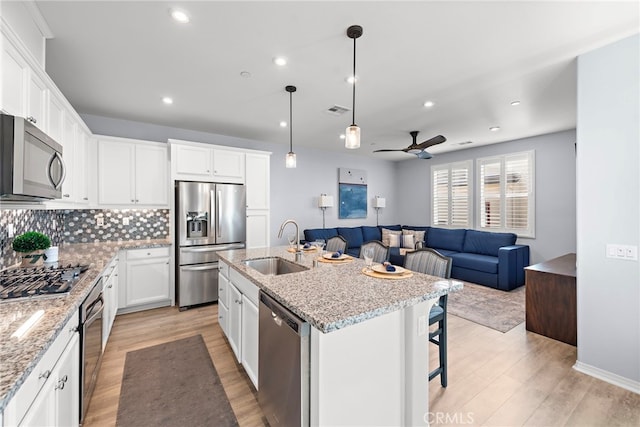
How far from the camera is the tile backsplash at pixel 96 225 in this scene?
121 inches

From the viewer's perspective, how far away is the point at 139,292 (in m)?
3.69

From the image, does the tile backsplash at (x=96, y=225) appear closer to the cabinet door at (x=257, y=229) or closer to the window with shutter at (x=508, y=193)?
the cabinet door at (x=257, y=229)

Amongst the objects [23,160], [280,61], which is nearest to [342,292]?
[23,160]

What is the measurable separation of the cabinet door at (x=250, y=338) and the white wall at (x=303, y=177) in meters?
3.37

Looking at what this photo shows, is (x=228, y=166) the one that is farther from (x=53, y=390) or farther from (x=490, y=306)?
(x=490, y=306)

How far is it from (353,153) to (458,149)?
7.66ft

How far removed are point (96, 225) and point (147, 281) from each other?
3.60ft

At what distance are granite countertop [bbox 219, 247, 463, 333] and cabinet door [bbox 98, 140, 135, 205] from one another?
104 inches

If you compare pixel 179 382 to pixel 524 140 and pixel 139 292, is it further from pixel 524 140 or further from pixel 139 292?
pixel 524 140

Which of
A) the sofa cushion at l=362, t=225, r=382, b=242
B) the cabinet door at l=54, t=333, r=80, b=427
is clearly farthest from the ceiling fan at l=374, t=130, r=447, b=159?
the cabinet door at l=54, t=333, r=80, b=427

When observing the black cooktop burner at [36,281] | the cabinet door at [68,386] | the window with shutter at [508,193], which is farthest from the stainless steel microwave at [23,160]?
the window with shutter at [508,193]

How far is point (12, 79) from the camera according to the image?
5.13ft

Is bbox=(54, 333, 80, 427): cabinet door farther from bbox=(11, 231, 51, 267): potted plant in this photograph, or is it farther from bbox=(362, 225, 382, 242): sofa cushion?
bbox=(362, 225, 382, 242): sofa cushion

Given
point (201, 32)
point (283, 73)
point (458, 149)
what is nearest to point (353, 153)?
point (458, 149)
